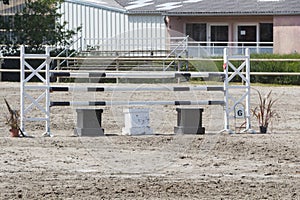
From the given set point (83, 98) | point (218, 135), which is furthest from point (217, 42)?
point (218, 135)

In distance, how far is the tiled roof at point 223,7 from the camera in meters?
37.3

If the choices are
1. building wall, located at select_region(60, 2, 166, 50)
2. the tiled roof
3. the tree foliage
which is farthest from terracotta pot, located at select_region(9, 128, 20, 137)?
building wall, located at select_region(60, 2, 166, 50)

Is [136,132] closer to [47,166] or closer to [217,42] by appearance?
[47,166]

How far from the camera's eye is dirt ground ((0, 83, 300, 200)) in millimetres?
9016

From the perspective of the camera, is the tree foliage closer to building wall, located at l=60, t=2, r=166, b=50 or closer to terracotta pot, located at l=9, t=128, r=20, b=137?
building wall, located at l=60, t=2, r=166, b=50

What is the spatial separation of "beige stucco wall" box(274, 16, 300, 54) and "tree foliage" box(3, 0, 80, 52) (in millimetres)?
8738

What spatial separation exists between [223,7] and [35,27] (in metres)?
8.49

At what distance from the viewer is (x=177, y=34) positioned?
125 ft

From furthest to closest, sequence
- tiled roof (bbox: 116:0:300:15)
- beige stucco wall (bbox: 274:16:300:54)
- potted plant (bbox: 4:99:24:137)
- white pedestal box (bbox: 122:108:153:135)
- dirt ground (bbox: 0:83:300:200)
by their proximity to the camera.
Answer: tiled roof (bbox: 116:0:300:15) < beige stucco wall (bbox: 274:16:300:54) < white pedestal box (bbox: 122:108:153:135) < potted plant (bbox: 4:99:24:137) < dirt ground (bbox: 0:83:300:200)

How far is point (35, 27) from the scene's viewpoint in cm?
3575

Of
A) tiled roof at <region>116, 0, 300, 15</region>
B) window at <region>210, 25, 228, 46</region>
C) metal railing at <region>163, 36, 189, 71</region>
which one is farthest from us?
window at <region>210, 25, 228, 46</region>

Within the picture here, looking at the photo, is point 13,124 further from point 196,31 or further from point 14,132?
point 196,31

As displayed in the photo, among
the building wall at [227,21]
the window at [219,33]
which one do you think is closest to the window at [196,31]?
the building wall at [227,21]

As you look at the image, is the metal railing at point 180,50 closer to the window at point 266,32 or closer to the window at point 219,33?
the window at point 219,33
